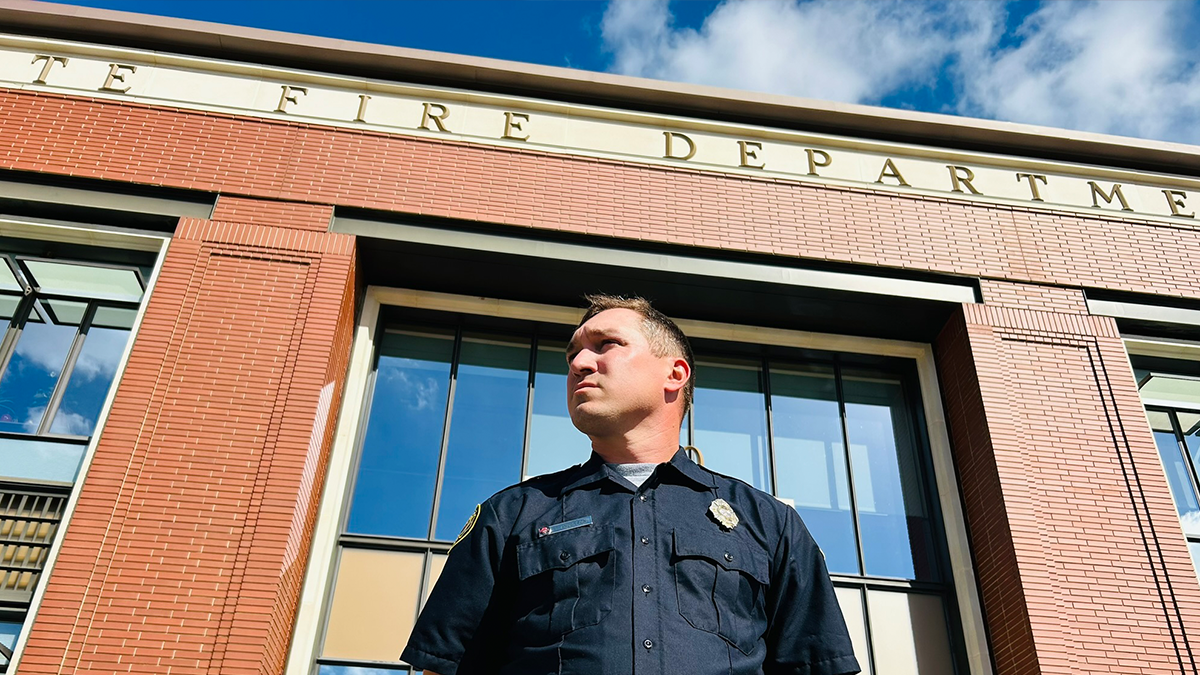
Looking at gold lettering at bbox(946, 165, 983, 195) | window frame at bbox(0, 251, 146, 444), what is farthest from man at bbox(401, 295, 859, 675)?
gold lettering at bbox(946, 165, 983, 195)

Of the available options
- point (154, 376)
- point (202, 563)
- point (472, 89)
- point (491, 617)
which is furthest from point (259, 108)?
point (491, 617)

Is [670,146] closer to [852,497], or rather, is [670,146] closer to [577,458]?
[577,458]

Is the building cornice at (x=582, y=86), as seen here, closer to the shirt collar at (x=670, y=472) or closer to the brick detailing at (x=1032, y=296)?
the brick detailing at (x=1032, y=296)

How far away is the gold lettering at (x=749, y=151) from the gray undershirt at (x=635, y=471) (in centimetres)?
847

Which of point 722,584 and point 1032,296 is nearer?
point 722,584

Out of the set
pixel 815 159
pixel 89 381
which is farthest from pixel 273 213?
pixel 815 159

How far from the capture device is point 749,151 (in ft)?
37.0

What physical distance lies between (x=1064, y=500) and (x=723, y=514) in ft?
24.4

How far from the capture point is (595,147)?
11.0 metres

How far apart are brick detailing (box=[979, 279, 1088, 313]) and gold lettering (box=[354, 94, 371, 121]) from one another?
714 centimetres

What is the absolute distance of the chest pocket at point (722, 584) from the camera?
8.84 feet

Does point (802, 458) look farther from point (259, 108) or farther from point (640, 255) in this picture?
point (259, 108)

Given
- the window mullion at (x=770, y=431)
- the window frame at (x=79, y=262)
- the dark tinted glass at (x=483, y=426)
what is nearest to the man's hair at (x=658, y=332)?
the dark tinted glass at (x=483, y=426)

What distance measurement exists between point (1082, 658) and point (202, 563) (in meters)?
7.52
